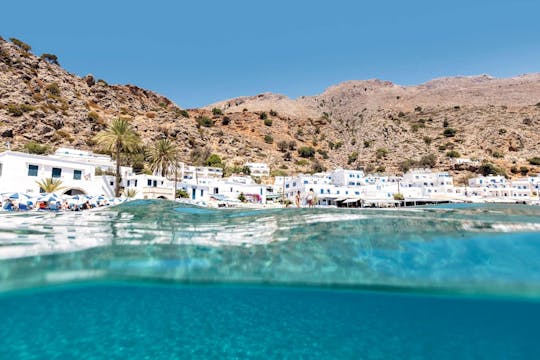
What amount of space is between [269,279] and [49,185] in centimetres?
2908

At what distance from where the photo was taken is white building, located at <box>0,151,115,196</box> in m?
32.4

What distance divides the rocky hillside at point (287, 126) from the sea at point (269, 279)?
197ft

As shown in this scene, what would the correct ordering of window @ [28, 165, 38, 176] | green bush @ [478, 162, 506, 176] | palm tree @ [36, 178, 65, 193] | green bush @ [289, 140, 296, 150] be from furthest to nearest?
green bush @ [289, 140, 296, 150] → green bush @ [478, 162, 506, 176] → window @ [28, 165, 38, 176] → palm tree @ [36, 178, 65, 193]

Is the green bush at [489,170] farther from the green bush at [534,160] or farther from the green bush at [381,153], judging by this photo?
the green bush at [381,153]

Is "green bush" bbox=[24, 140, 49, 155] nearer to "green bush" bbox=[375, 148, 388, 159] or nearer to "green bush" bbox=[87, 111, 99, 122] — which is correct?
"green bush" bbox=[87, 111, 99, 122]

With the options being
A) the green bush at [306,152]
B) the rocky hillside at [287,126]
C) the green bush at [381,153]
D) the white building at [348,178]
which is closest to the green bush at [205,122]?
the rocky hillside at [287,126]

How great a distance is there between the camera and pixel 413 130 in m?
121

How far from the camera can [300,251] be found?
1417cm

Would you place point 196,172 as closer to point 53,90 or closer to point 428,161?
point 53,90

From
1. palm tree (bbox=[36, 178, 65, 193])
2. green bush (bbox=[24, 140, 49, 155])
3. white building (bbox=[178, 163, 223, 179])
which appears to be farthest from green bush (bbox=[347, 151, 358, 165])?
palm tree (bbox=[36, 178, 65, 193])

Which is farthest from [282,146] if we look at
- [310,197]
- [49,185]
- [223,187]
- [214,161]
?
[49,185]

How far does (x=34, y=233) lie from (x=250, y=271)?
30.3 feet

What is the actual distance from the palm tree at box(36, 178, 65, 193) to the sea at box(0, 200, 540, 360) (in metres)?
18.8

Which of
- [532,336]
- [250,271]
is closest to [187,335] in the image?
[250,271]
